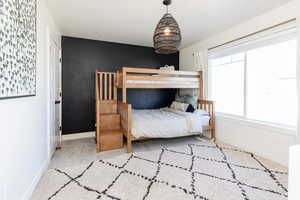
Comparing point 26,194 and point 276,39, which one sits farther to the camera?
point 276,39

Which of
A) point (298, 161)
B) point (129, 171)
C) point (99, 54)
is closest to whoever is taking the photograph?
point (298, 161)

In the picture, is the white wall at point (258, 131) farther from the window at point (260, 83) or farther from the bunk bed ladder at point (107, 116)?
the bunk bed ladder at point (107, 116)

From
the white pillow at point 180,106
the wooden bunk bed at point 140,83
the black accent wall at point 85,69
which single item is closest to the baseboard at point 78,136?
the black accent wall at point 85,69

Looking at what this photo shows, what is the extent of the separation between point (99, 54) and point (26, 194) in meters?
3.12

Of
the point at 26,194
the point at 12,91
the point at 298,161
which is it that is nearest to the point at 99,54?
the point at 12,91

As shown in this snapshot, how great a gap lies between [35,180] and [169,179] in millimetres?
1604

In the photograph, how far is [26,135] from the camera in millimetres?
1505

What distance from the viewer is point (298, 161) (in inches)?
25.9

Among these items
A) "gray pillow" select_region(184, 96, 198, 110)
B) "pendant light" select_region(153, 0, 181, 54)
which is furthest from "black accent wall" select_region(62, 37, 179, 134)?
"pendant light" select_region(153, 0, 181, 54)

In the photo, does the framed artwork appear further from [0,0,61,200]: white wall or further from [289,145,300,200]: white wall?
[289,145,300,200]: white wall

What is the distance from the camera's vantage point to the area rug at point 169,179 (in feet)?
5.13

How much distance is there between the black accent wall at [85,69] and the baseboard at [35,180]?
1485 mm

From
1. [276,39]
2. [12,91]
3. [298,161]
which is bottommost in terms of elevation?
[298,161]

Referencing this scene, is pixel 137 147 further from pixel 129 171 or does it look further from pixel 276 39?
pixel 276 39
